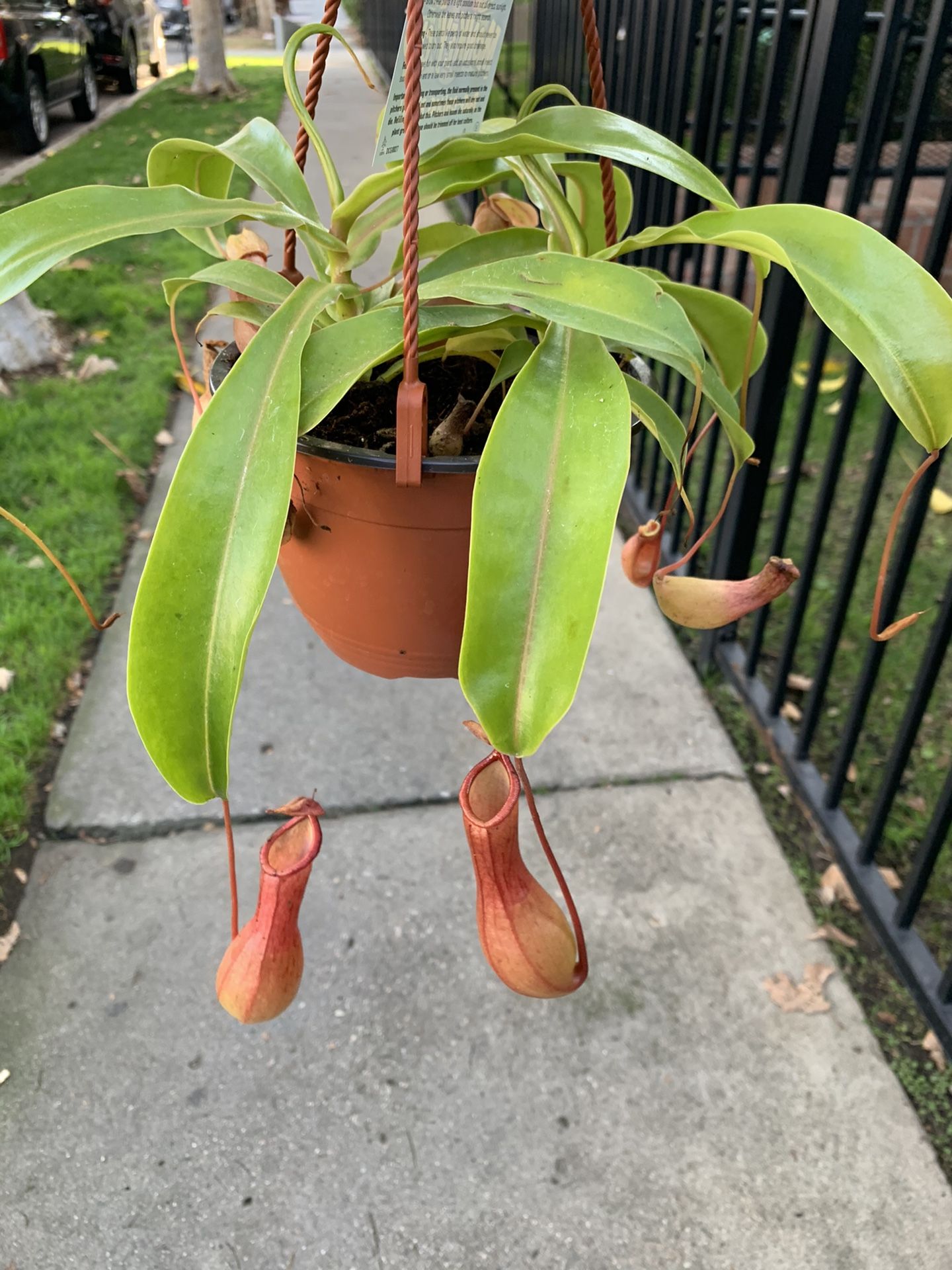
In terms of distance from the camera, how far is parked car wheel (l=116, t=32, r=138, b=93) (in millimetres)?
7734

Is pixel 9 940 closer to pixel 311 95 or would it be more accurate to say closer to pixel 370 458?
pixel 370 458

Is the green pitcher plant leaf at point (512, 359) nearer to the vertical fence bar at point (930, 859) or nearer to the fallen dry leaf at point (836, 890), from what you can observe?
the vertical fence bar at point (930, 859)

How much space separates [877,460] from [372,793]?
0.98 metres

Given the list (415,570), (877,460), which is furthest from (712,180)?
(877,460)

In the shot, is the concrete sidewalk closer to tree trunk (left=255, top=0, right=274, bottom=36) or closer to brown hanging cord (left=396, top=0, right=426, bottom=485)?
brown hanging cord (left=396, top=0, right=426, bottom=485)

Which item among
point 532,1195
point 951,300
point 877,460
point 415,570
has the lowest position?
point 532,1195

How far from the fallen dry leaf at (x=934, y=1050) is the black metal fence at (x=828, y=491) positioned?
0.02 m

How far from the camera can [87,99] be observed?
21.1 feet

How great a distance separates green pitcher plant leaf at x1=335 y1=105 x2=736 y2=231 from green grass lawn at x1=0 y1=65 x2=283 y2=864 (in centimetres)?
45

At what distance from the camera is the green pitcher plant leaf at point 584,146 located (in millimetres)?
685

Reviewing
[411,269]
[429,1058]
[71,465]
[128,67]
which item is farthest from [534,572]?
[128,67]

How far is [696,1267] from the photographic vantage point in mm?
1032

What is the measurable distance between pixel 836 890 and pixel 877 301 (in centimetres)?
111

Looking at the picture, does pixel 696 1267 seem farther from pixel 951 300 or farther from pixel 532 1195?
pixel 951 300
